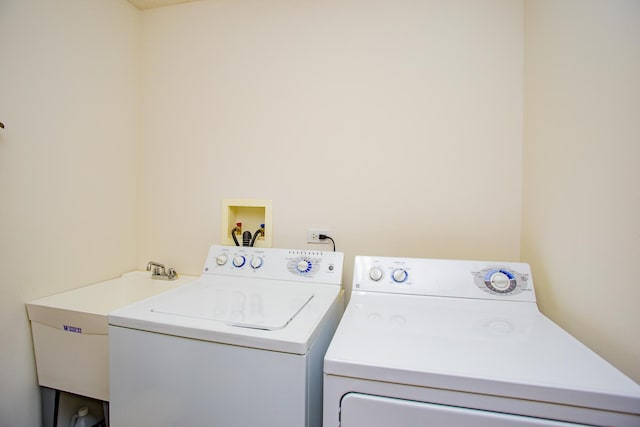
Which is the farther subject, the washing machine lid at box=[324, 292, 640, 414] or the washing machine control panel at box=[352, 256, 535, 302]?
the washing machine control panel at box=[352, 256, 535, 302]

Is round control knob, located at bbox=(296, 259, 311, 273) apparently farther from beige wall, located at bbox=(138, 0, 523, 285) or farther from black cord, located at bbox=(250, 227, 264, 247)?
black cord, located at bbox=(250, 227, 264, 247)

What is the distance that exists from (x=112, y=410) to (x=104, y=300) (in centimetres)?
47

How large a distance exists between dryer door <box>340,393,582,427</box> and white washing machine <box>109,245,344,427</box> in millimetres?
142

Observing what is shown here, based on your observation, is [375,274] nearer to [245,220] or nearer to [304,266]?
[304,266]

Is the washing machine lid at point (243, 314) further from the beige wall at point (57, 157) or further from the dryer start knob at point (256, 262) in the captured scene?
the beige wall at point (57, 157)

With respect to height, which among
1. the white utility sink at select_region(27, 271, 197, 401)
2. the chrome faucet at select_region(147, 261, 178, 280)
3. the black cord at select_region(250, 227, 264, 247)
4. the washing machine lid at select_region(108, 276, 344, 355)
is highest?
the black cord at select_region(250, 227, 264, 247)

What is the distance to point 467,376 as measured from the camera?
0.66m

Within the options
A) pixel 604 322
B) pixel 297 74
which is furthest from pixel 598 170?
pixel 297 74

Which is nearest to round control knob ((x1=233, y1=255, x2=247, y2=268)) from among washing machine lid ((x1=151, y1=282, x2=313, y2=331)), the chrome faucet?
washing machine lid ((x1=151, y1=282, x2=313, y2=331))

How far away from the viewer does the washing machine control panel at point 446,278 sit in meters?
1.15

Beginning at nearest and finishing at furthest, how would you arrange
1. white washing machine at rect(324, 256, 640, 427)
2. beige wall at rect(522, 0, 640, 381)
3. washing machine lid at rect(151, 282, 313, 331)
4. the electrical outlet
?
white washing machine at rect(324, 256, 640, 427), beige wall at rect(522, 0, 640, 381), washing machine lid at rect(151, 282, 313, 331), the electrical outlet

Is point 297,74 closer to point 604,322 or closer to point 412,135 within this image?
point 412,135

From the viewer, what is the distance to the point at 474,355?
747 millimetres

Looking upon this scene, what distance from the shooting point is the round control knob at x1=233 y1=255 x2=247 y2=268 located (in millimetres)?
1443
